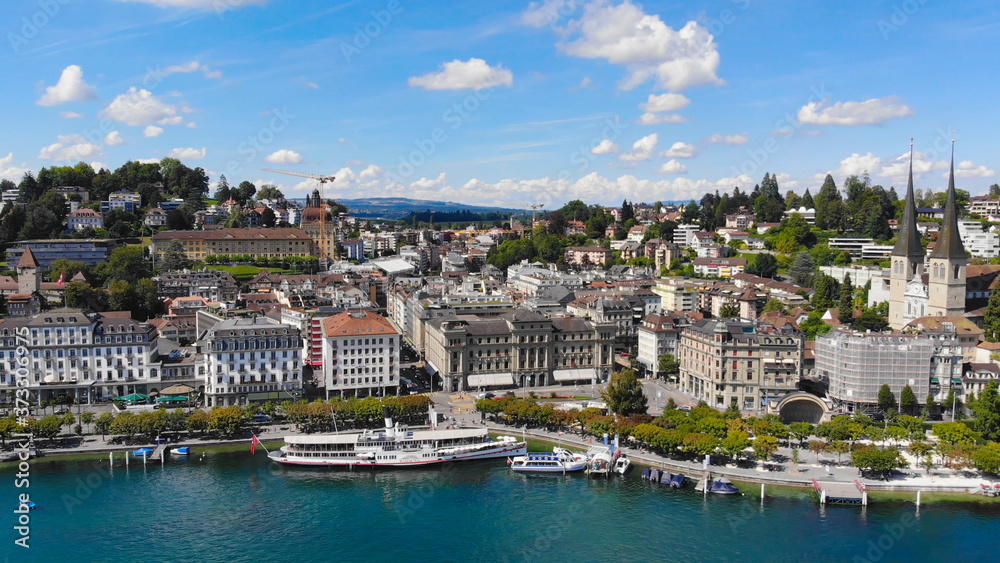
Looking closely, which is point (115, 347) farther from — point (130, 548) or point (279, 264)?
point (279, 264)

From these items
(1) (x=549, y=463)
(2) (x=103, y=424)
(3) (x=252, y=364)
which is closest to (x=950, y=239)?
(1) (x=549, y=463)

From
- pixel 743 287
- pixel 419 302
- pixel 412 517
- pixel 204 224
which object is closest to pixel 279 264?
pixel 204 224

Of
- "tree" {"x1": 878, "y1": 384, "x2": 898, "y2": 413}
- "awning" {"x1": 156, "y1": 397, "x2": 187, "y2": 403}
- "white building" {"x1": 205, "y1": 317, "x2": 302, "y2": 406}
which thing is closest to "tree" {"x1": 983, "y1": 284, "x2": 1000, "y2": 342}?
"tree" {"x1": 878, "y1": 384, "x2": 898, "y2": 413}

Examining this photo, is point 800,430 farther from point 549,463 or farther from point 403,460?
point 403,460

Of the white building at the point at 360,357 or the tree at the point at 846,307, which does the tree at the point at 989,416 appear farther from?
the white building at the point at 360,357

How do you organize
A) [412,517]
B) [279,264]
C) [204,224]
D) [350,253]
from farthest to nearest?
[350,253]
[204,224]
[279,264]
[412,517]

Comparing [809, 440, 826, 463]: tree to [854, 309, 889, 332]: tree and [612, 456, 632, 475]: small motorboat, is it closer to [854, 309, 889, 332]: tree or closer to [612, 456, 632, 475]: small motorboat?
[612, 456, 632, 475]: small motorboat

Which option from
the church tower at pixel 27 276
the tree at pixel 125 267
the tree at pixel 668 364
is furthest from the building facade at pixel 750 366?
the church tower at pixel 27 276
